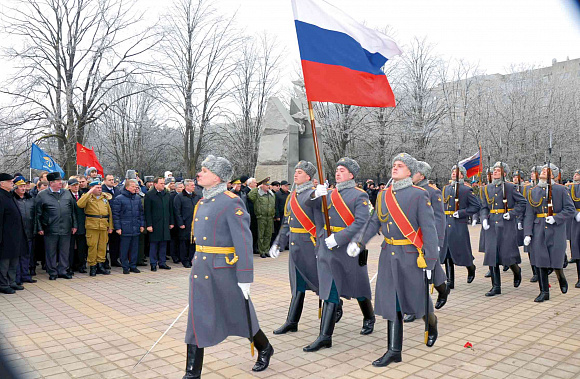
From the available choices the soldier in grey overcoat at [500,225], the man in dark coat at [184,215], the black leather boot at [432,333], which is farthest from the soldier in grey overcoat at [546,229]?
the man in dark coat at [184,215]

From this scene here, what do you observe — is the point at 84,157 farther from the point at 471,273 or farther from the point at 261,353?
the point at 261,353

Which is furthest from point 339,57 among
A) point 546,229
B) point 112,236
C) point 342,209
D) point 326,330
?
point 112,236

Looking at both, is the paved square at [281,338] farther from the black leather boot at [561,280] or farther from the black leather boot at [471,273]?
the black leather boot at [471,273]

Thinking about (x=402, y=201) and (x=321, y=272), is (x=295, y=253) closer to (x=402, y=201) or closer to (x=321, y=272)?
(x=321, y=272)

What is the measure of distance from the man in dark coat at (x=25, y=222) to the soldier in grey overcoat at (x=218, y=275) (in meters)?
5.80

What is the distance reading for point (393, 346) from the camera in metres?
4.84

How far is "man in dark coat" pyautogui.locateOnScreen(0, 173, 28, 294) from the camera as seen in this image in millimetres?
8227

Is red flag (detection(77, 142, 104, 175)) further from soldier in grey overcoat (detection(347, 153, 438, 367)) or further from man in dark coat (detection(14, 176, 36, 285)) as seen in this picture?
soldier in grey overcoat (detection(347, 153, 438, 367))

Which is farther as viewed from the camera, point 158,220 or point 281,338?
point 158,220

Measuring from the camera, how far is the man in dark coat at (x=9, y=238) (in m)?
8.23

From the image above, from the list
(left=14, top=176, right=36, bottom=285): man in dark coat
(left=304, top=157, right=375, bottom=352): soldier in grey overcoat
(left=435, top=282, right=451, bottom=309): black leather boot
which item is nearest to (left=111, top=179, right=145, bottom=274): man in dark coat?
(left=14, top=176, right=36, bottom=285): man in dark coat

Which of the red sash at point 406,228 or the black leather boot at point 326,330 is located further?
the black leather boot at point 326,330

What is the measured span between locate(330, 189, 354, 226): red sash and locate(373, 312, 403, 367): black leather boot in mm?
1140

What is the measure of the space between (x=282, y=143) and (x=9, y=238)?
26.9ft
